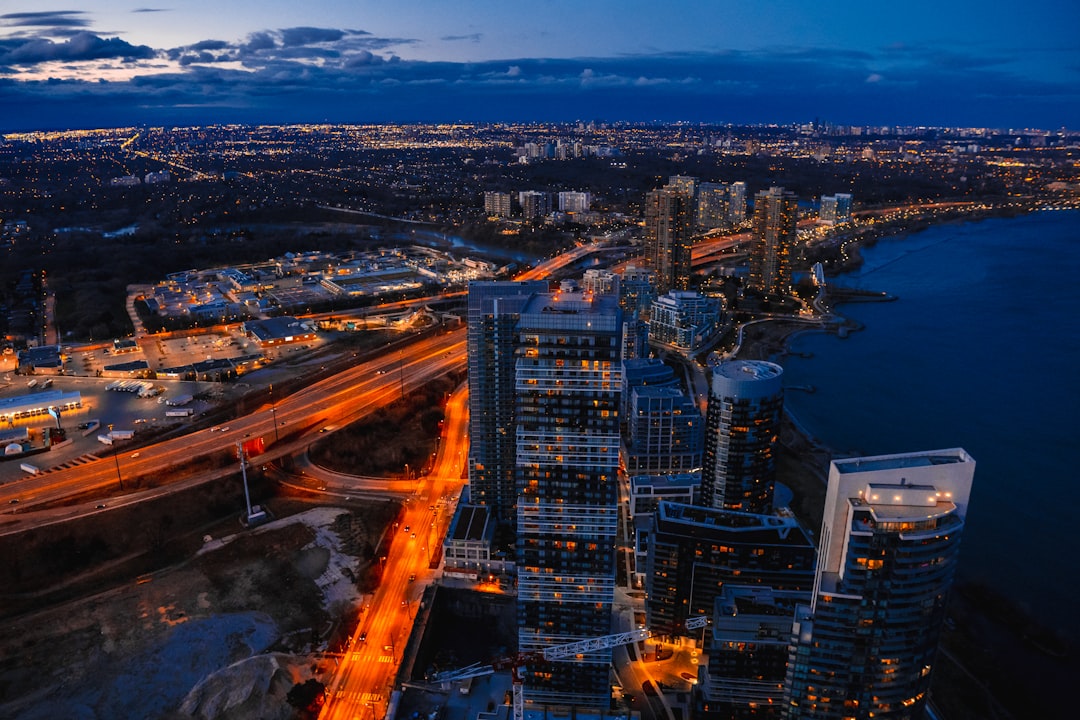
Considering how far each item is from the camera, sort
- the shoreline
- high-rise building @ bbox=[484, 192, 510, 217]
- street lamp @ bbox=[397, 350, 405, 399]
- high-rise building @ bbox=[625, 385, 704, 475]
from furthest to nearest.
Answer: high-rise building @ bbox=[484, 192, 510, 217]
street lamp @ bbox=[397, 350, 405, 399]
high-rise building @ bbox=[625, 385, 704, 475]
the shoreline

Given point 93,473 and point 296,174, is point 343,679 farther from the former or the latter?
point 296,174

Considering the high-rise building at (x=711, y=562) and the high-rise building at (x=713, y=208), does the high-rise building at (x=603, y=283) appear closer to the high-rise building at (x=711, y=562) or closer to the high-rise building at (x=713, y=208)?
the high-rise building at (x=711, y=562)

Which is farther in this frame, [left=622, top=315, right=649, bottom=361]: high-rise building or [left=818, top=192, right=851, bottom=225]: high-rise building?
[left=818, top=192, right=851, bottom=225]: high-rise building

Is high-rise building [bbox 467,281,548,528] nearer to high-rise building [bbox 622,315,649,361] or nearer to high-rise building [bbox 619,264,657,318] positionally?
high-rise building [bbox 622,315,649,361]

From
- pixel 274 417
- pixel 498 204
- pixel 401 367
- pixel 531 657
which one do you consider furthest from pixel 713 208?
pixel 531 657

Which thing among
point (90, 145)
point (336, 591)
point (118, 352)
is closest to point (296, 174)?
point (118, 352)

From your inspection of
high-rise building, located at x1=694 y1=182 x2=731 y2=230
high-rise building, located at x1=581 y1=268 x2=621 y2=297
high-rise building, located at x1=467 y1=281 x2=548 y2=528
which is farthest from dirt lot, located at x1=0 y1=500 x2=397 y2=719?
high-rise building, located at x1=694 y1=182 x2=731 y2=230

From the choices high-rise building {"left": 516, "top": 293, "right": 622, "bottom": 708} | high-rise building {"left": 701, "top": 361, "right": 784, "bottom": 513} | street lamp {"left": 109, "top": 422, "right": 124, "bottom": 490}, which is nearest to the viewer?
high-rise building {"left": 516, "top": 293, "right": 622, "bottom": 708}
